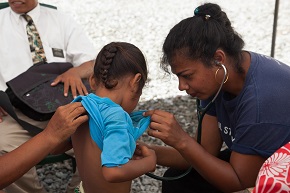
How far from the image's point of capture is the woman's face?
87.0 inches

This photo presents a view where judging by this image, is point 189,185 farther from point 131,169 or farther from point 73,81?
point 73,81

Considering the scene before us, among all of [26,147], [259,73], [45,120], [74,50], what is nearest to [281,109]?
[259,73]

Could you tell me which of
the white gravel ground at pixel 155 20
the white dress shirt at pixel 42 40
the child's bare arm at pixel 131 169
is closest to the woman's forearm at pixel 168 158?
the child's bare arm at pixel 131 169

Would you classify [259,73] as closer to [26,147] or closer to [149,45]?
[26,147]

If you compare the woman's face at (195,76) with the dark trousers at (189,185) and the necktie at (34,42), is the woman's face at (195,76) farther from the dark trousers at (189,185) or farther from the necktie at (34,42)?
the necktie at (34,42)

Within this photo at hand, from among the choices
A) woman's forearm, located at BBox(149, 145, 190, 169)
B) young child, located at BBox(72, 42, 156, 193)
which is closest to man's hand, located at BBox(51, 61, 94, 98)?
woman's forearm, located at BBox(149, 145, 190, 169)

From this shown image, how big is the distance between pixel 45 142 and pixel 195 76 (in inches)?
27.0

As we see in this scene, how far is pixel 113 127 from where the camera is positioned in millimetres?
1917

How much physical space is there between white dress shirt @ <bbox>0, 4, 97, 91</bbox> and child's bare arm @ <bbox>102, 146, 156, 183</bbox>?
1.48 metres

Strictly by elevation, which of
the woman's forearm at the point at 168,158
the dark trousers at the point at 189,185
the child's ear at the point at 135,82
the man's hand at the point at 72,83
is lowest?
the dark trousers at the point at 189,185

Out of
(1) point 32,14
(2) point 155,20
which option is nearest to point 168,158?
(1) point 32,14

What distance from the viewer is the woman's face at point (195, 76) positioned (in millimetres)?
2211

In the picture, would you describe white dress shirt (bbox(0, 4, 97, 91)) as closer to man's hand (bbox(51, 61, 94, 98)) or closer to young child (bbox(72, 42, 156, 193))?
man's hand (bbox(51, 61, 94, 98))

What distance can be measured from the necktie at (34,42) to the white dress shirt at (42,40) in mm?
23
